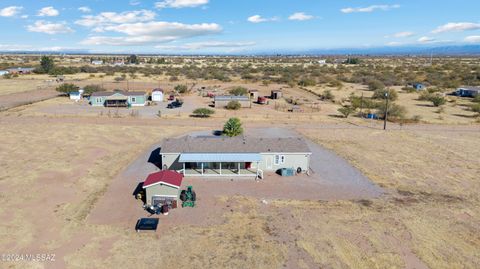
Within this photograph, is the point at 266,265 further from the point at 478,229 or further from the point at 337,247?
the point at 478,229

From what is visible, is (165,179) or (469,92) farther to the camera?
(469,92)

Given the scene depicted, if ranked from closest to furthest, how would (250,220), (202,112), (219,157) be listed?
1. (250,220)
2. (219,157)
3. (202,112)

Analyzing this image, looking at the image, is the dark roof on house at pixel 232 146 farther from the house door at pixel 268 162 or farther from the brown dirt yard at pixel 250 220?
the brown dirt yard at pixel 250 220

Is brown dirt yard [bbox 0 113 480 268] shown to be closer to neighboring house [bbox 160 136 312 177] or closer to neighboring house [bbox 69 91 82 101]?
neighboring house [bbox 160 136 312 177]

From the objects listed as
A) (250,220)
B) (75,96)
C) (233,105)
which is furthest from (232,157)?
(75,96)

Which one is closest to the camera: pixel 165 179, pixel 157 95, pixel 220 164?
pixel 165 179

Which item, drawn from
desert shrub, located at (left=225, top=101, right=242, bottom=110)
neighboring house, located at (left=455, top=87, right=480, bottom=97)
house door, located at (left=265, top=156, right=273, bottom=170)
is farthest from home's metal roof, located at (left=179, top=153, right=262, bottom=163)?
neighboring house, located at (left=455, top=87, right=480, bottom=97)

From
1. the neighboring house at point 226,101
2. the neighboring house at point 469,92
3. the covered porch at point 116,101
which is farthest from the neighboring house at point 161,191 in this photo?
the neighboring house at point 469,92

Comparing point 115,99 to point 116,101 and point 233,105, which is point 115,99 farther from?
point 233,105
